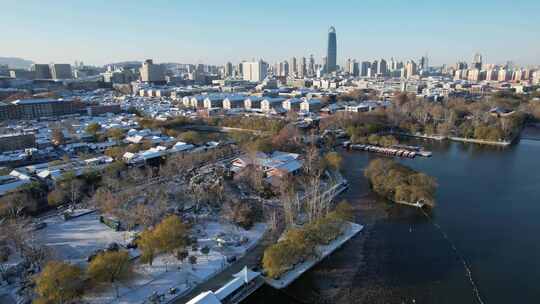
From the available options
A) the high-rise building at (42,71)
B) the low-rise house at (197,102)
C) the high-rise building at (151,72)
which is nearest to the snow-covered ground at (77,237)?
the low-rise house at (197,102)

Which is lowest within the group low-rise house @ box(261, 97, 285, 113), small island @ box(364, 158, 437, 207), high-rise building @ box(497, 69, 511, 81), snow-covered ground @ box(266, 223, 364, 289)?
snow-covered ground @ box(266, 223, 364, 289)

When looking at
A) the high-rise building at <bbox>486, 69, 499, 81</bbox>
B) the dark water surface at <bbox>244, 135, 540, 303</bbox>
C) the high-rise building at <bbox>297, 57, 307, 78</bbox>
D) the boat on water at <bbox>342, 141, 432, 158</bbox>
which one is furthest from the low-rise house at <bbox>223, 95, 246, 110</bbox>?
the high-rise building at <bbox>486, 69, 499, 81</bbox>

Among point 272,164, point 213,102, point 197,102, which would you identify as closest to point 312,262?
point 272,164

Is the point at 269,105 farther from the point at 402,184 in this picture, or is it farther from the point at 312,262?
the point at 312,262

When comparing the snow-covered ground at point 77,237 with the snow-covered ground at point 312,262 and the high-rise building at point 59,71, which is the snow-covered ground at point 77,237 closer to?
the snow-covered ground at point 312,262

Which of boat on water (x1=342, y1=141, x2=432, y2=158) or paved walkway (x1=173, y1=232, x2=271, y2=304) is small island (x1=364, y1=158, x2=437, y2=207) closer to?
paved walkway (x1=173, y1=232, x2=271, y2=304)

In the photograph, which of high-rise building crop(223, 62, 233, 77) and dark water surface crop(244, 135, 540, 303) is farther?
high-rise building crop(223, 62, 233, 77)

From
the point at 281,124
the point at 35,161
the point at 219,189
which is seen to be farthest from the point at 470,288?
the point at 35,161
